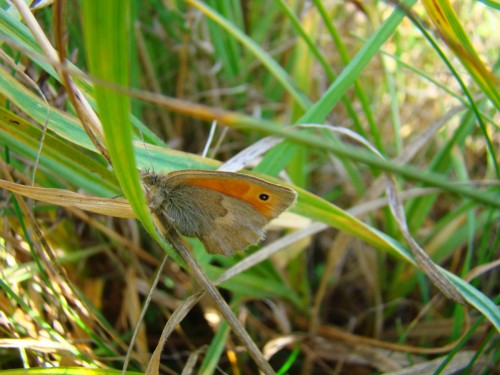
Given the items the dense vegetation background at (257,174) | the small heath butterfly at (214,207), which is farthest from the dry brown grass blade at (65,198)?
the small heath butterfly at (214,207)

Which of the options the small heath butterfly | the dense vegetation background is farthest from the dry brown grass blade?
the small heath butterfly

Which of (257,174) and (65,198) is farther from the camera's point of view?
(257,174)

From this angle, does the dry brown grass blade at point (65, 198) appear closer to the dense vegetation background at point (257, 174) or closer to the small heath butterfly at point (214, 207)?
the dense vegetation background at point (257, 174)

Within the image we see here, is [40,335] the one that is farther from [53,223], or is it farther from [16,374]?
[53,223]

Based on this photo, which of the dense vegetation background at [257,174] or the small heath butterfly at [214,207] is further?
the small heath butterfly at [214,207]

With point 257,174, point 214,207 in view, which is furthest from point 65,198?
point 257,174

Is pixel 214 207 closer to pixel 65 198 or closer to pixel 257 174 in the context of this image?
pixel 257 174
